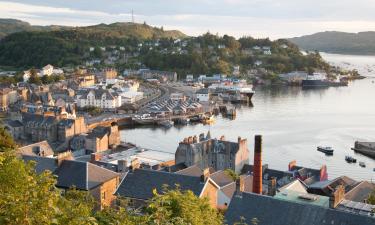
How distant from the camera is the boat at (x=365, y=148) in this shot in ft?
105

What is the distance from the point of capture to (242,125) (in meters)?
43.1

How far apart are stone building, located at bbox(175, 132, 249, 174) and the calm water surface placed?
3.91 m

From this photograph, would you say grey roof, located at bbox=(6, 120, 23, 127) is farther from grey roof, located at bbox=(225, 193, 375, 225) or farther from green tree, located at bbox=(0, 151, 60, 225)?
green tree, located at bbox=(0, 151, 60, 225)

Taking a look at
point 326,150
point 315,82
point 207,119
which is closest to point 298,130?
point 326,150

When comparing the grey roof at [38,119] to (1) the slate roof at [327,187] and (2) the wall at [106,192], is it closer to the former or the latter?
(2) the wall at [106,192]

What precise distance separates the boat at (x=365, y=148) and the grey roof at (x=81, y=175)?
20087 mm

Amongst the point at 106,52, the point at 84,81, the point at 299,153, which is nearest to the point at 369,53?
the point at 106,52

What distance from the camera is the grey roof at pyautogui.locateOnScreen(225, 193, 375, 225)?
1196 cm

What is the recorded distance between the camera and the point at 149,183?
1579cm

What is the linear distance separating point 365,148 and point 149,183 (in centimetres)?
2091

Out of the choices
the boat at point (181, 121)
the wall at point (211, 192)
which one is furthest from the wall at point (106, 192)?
the boat at point (181, 121)

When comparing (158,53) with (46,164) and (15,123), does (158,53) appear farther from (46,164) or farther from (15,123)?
(46,164)

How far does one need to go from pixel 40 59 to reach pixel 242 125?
60433mm

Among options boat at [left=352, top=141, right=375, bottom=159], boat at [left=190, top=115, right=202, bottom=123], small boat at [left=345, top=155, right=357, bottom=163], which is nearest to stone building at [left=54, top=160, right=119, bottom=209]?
small boat at [left=345, top=155, right=357, bottom=163]
